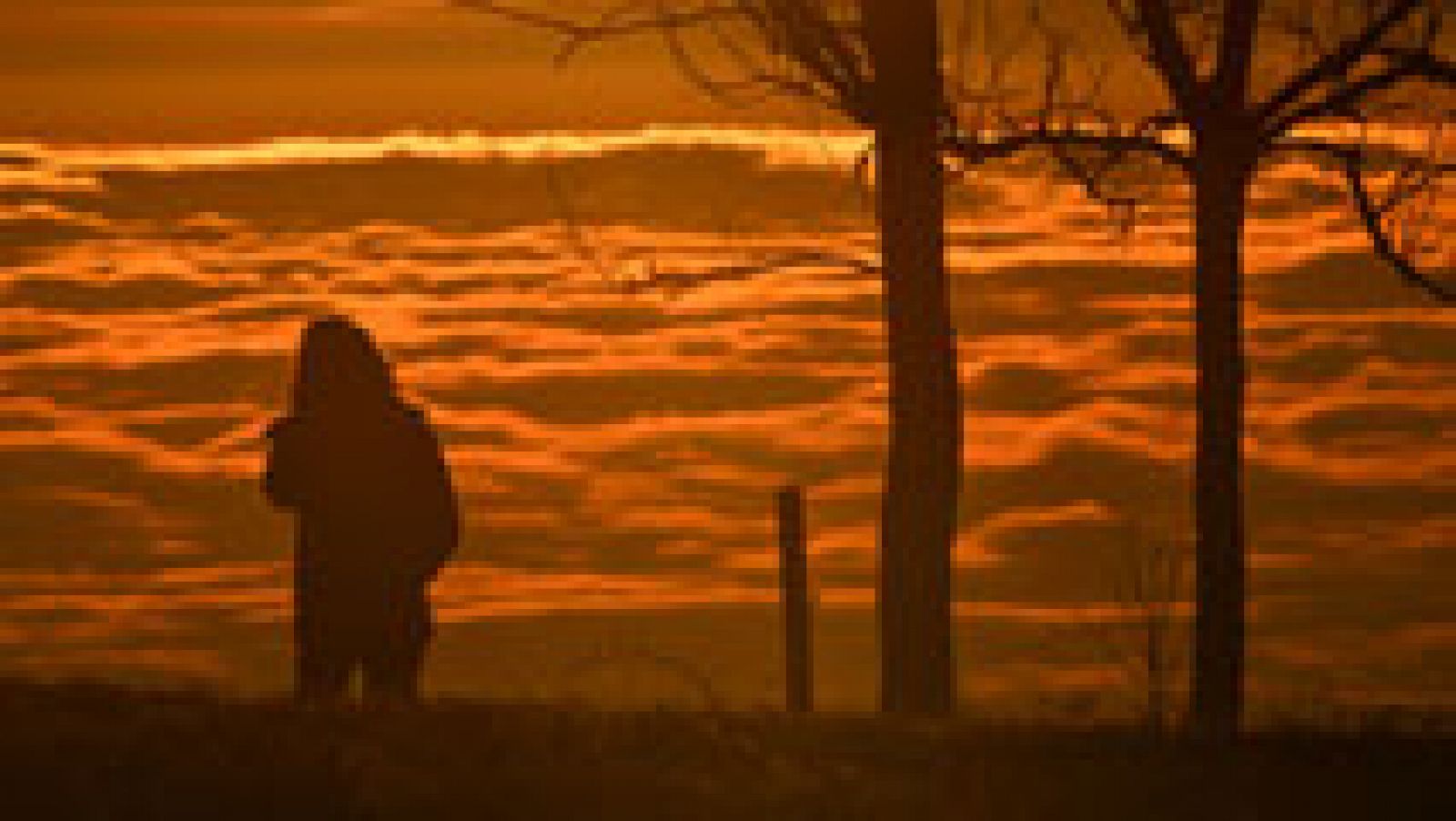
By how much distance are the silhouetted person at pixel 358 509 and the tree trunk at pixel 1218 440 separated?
12.0ft

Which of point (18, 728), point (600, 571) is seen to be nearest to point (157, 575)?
point (600, 571)

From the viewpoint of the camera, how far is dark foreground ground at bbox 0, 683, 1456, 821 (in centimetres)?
1493

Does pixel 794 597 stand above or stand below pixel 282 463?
below

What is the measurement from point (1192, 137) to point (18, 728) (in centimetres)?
646

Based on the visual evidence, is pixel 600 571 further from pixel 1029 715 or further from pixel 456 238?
pixel 1029 715

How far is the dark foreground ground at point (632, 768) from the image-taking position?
1493 centimetres

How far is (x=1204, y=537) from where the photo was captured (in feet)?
65.8

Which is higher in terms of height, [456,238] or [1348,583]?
[456,238]

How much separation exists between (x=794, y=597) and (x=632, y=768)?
220 inches

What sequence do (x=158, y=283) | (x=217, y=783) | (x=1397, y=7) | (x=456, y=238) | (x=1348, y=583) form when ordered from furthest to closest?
(x=456, y=238) < (x=158, y=283) < (x=1348, y=583) < (x=1397, y=7) < (x=217, y=783)

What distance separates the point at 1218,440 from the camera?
65.3 feet

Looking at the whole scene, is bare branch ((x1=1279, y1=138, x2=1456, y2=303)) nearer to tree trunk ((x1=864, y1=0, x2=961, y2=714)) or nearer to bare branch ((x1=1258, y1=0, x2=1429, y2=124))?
bare branch ((x1=1258, y1=0, x2=1429, y2=124))

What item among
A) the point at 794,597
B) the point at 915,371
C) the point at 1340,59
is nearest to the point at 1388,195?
the point at 1340,59

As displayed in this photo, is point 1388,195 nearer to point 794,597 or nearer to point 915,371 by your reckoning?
point 915,371
